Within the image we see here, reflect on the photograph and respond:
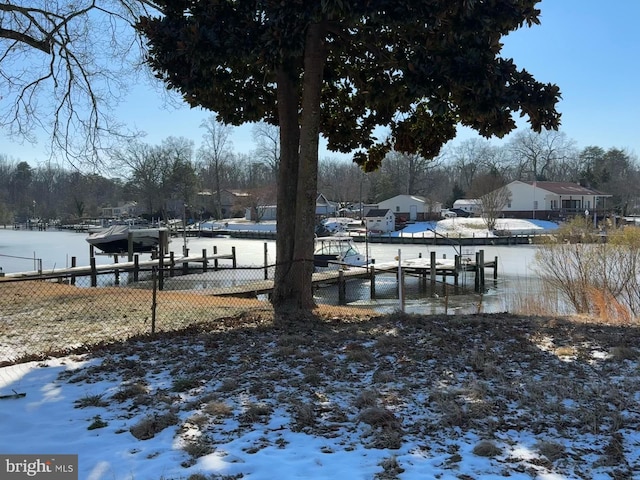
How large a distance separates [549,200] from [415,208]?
17.1 metres

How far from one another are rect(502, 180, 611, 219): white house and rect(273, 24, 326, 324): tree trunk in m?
62.3

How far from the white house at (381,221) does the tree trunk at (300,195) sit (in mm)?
52272

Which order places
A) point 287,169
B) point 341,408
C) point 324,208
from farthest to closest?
point 324,208 < point 287,169 < point 341,408

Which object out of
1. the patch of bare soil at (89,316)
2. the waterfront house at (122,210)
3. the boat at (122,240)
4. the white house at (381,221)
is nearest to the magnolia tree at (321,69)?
the patch of bare soil at (89,316)

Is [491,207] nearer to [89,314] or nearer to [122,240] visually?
[122,240]

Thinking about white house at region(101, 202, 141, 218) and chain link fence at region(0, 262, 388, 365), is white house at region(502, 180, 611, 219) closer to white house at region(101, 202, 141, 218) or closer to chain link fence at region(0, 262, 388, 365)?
chain link fence at region(0, 262, 388, 365)

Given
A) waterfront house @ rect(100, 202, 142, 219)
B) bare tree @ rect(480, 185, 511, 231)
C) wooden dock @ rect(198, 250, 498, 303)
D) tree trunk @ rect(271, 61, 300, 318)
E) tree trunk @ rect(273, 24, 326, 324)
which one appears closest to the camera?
tree trunk @ rect(273, 24, 326, 324)

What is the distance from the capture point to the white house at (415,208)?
7094 centimetres

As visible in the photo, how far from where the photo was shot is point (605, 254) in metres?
17.2

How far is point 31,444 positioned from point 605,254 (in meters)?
17.9

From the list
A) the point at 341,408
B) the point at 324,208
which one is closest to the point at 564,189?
the point at 324,208

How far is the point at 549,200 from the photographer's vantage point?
A: 65.5 meters

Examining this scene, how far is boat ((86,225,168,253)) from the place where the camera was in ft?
111

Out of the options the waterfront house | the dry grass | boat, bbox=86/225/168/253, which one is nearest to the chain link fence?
the dry grass
